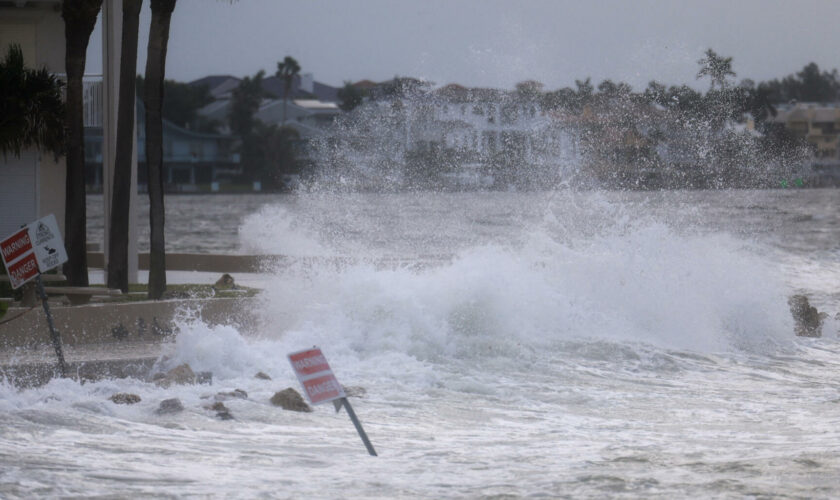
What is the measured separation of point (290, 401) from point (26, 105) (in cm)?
1041

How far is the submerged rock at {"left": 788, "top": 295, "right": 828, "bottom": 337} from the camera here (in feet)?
60.8

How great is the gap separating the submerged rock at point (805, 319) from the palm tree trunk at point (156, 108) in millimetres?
10125

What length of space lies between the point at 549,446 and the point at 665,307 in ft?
29.9

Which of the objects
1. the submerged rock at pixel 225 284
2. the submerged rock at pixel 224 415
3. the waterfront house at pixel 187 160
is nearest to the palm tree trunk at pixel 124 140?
the submerged rock at pixel 225 284

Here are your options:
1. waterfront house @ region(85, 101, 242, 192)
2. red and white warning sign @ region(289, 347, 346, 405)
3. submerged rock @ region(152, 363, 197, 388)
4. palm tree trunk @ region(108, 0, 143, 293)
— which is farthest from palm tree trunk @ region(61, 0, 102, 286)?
waterfront house @ region(85, 101, 242, 192)

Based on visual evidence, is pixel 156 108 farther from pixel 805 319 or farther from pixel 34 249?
pixel 805 319

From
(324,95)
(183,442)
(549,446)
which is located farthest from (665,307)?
(324,95)

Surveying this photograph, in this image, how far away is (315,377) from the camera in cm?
807

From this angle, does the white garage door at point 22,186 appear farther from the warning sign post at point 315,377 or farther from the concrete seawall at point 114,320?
the warning sign post at point 315,377

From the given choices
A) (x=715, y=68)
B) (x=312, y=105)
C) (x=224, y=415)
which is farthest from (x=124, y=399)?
(x=312, y=105)

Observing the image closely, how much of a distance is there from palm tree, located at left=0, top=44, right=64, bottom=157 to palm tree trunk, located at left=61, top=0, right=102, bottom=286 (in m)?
1.91

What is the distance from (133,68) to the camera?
18.1 meters

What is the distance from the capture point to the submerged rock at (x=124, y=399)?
11.0 meters

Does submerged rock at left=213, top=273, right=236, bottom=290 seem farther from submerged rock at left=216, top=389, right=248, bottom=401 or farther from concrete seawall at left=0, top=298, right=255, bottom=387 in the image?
submerged rock at left=216, top=389, right=248, bottom=401
